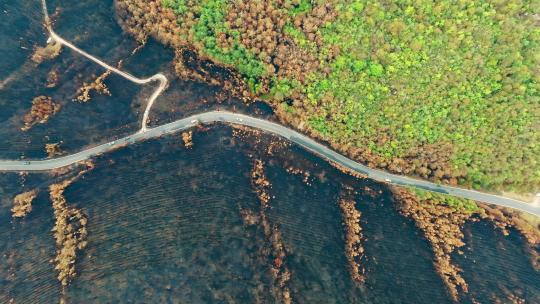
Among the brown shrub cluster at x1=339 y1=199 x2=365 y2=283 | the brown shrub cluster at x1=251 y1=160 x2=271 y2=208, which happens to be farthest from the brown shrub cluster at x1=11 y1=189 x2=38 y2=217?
the brown shrub cluster at x1=339 y1=199 x2=365 y2=283

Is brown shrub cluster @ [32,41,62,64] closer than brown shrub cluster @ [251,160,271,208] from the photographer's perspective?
No

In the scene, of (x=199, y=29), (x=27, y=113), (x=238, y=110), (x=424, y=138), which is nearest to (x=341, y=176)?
(x=424, y=138)

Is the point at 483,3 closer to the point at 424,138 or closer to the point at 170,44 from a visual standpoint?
the point at 424,138

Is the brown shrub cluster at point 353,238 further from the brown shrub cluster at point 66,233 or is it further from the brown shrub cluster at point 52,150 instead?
the brown shrub cluster at point 52,150

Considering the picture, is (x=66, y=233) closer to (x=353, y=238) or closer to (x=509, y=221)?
(x=353, y=238)

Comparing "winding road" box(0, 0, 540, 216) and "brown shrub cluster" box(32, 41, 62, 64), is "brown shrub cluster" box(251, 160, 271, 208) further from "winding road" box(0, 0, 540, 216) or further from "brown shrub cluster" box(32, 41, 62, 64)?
"brown shrub cluster" box(32, 41, 62, 64)

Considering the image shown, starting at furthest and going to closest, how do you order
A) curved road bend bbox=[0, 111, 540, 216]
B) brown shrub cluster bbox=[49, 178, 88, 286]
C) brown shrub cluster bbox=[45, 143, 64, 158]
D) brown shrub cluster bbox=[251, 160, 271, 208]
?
1. curved road bend bbox=[0, 111, 540, 216]
2. brown shrub cluster bbox=[45, 143, 64, 158]
3. brown shrub cluster bbox=[251, 160, 271, 208]
4. brown shrub cluster bbox=[49, 178, 88, 286]

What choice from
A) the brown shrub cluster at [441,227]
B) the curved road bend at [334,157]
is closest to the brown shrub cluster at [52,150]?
the curved road bend at [334,157]
